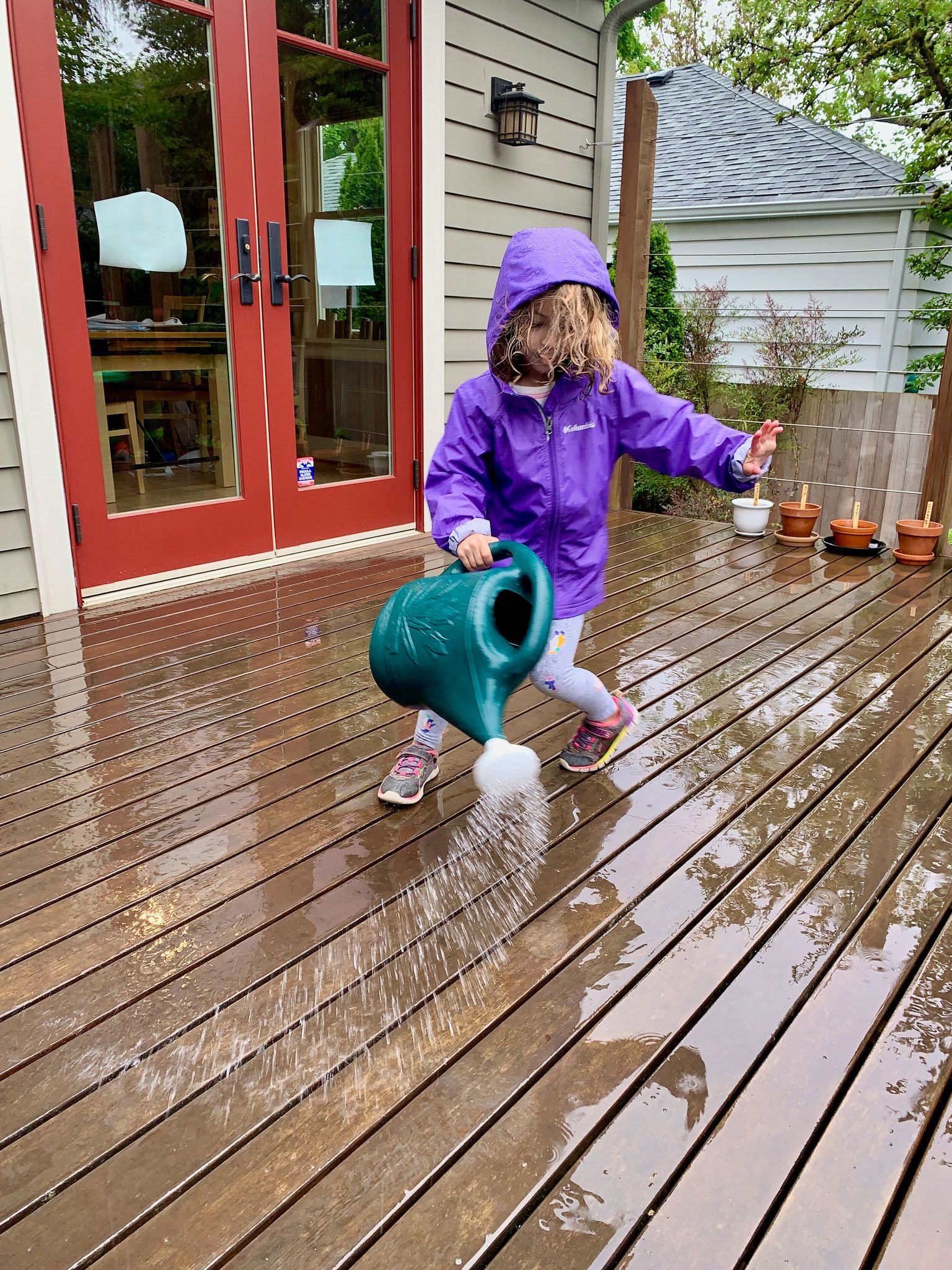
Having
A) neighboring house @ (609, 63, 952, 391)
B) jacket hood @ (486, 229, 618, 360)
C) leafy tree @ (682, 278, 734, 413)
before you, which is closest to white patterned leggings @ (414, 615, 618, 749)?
jacket hood @ (486, 229, 618, 360)

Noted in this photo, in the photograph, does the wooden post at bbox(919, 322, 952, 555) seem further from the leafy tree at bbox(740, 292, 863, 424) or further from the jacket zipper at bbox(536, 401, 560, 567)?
the jacket zipper at bbox(536, 401, 560, 567)

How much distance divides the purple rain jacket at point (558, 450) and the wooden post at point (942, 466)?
7.87 feet

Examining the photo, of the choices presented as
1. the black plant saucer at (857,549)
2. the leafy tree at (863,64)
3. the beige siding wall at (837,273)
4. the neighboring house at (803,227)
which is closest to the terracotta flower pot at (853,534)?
the black plant saucer at (857,549)

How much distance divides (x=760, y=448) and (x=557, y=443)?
384 mm

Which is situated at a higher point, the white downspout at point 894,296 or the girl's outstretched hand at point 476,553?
the white downspout at point 894,296

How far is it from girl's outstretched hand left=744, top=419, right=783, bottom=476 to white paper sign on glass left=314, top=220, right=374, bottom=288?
7.60 ft

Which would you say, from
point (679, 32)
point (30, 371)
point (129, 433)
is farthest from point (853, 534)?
point (679, 32)

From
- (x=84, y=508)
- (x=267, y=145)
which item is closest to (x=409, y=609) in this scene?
(x=84, y=508)

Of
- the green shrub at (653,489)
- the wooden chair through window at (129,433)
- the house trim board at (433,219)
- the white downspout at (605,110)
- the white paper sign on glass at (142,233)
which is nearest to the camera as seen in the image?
the white paper sign on glass at (142,233)

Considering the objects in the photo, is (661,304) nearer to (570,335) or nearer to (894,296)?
(894,296)

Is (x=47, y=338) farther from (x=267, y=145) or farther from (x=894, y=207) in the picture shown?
(x=894, y=207)

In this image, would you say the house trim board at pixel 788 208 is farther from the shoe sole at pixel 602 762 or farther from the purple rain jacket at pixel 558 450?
the shoe sole at pixel 602 762

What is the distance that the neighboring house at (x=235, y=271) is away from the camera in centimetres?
284

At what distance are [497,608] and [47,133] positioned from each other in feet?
7.32
